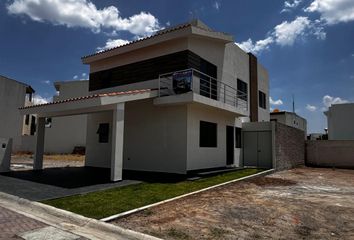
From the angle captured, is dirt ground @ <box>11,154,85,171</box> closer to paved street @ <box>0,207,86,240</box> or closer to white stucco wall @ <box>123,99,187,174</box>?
white stucco wall @ <box>123,99,187,174</box>

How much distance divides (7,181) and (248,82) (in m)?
17.2

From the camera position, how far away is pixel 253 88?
2225cm

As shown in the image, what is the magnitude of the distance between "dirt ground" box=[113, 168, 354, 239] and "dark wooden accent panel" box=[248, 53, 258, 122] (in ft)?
41.0

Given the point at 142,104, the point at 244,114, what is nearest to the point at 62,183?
the point at 142,104

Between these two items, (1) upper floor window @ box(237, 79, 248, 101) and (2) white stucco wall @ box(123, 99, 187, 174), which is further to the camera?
(1) upper floor window @ box(237, 79, 248, 101)

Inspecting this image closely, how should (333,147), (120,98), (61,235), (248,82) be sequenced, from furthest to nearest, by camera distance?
(333,147) → (248,82) → (120,98) → (61,235)

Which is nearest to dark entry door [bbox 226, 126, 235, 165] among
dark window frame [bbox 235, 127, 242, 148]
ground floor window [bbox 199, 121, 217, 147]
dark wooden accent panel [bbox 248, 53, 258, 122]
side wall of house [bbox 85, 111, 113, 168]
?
dark window frame [bbox 235, 127, 242, 148]

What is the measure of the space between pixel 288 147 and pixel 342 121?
2434 centimetres

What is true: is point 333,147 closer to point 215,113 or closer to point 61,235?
point 215,113

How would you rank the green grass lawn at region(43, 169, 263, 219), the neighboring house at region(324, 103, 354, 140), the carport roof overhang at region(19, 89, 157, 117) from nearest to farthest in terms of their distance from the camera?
the green grass lawn at region(43, 169, 263, 219) < the carport roof overhang at region(19, 89, 157, 117) < the neighboring house at region(324, 103, 354, 140)

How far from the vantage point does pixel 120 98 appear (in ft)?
37.3

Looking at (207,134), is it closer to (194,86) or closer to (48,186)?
(194,86)

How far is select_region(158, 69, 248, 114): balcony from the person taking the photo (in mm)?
13023

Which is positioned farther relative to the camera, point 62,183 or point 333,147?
point 333,147
